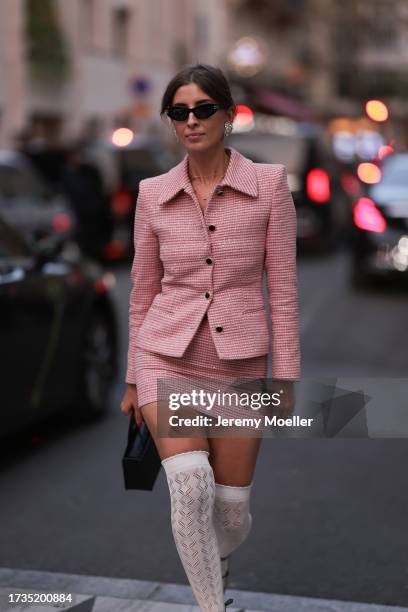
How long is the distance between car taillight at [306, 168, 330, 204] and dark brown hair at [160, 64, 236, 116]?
1511 centimetres

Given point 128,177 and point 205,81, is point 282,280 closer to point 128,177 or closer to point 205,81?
point 205,81

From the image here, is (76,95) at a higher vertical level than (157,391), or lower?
lower

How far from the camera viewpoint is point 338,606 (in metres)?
4.62

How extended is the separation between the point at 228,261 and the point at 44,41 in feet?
88.0

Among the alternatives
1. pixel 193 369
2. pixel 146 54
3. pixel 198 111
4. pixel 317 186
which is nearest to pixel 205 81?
pixel 198 111

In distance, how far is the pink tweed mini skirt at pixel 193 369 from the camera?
13.1 feet

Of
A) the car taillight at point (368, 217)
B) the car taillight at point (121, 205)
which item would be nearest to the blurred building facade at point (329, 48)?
the car taillight at point (121, 205)

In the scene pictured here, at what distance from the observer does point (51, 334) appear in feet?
24.1

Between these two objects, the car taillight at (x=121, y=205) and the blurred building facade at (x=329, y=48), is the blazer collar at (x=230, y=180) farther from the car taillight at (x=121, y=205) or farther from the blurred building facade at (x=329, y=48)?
the blurred building facade at (x=329, y=48)

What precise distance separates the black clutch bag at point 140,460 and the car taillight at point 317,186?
15.1m

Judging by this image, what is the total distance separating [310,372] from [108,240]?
28.6 feet

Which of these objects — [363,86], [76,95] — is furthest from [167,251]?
[363,86]

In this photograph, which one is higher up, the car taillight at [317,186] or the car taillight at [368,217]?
the car taillight at [368,217]

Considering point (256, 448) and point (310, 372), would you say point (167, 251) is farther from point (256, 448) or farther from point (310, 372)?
point (310, 372)
